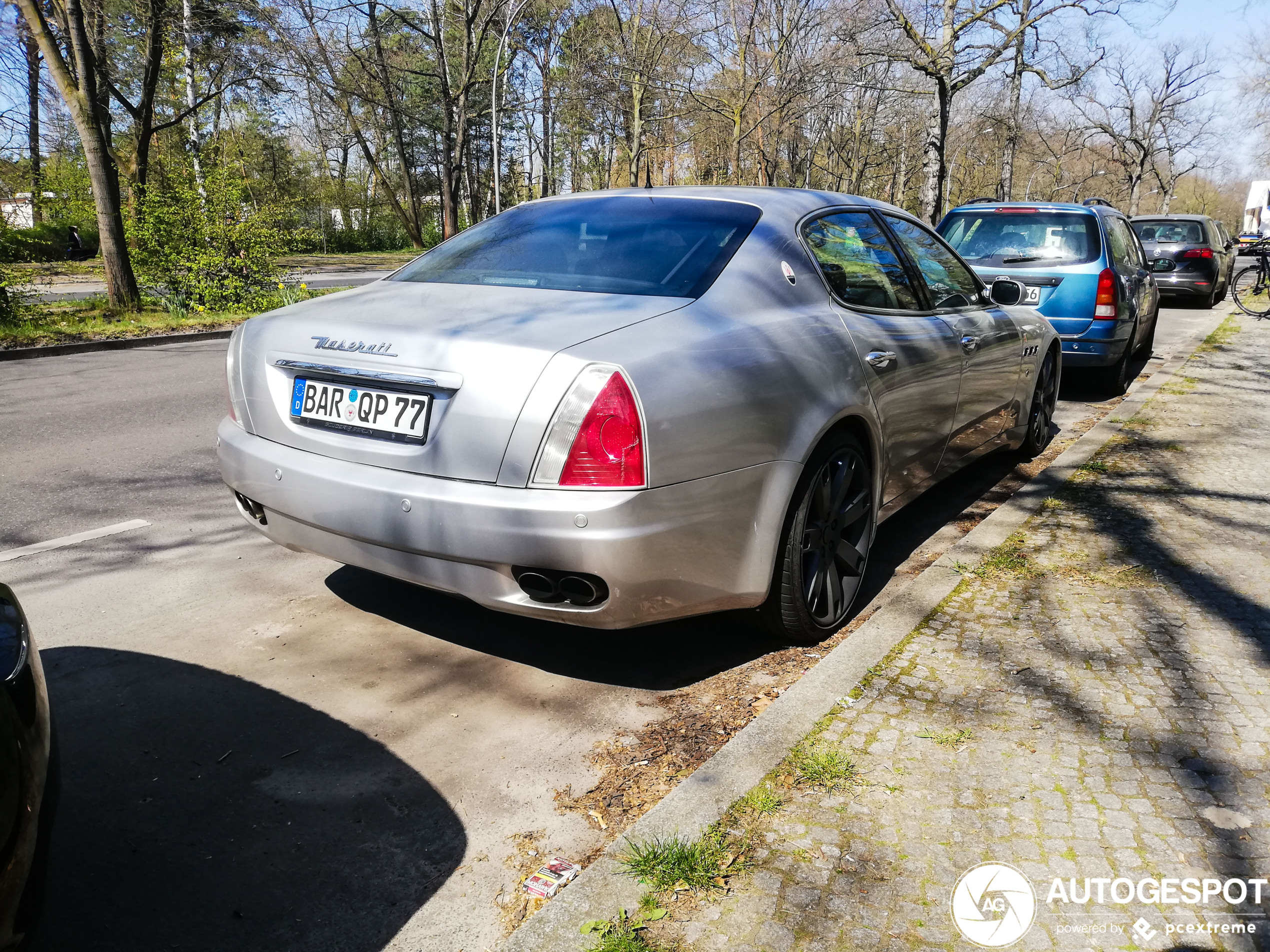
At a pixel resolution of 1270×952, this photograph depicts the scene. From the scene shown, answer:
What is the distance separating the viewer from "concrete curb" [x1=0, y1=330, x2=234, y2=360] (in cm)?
1083

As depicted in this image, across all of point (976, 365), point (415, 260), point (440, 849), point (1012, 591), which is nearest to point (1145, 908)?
point (440, 849)

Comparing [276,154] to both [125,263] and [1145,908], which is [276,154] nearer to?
[125,263]

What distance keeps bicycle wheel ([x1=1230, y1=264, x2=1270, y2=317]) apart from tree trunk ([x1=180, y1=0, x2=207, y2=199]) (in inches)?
680

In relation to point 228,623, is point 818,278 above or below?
above

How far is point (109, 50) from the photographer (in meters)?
19.5

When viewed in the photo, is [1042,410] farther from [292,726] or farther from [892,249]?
[292,726]

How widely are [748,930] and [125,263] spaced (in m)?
14.7

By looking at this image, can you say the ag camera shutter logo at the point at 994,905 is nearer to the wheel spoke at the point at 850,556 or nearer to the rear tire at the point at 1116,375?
the wheel spoke at the point at 850,556

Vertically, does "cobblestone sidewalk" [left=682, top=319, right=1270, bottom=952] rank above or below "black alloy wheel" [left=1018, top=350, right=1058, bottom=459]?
below

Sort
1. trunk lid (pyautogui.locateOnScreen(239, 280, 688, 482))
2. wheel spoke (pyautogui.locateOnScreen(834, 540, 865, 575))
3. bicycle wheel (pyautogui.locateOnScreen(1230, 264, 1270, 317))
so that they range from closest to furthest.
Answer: trunk lid (pyautogui.locateOnScreen(239, 280, 688, 482)) < wheel spoke (pyautogui.locateOnScreen(834, 540, 865, 575)) < bicycle wheel (pyautogui.locateOnScreen(1230, 264, 1270, 317))

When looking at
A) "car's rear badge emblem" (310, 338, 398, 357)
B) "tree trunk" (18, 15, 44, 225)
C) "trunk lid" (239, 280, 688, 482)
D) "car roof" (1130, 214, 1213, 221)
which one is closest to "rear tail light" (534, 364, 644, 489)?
"trunk lid" (239, 280, 688, 482)

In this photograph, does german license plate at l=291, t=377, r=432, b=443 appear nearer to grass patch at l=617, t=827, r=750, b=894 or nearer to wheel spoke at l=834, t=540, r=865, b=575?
grass patch at l=617, t=827, r=750, b=894

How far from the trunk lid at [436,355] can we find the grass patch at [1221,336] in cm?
1111

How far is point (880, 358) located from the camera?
145 inches
